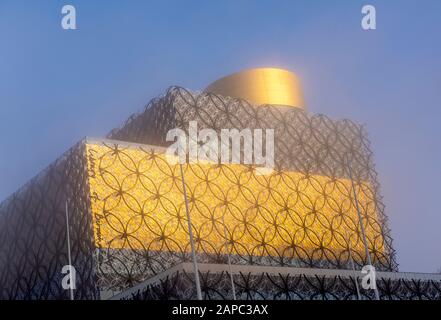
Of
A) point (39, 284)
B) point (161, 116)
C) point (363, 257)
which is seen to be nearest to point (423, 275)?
point (363, 257)

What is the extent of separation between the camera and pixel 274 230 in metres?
67.2

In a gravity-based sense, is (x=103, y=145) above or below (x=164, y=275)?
above

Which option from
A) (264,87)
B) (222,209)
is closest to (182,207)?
(222,209)

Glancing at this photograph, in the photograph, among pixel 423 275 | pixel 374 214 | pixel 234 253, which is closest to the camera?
pixel 423 275

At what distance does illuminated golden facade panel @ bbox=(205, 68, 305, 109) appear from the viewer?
8712cm

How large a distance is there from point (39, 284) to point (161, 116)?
2291 cm

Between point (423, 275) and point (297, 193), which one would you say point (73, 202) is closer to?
point (297, 193)

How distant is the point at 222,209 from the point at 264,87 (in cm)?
2892

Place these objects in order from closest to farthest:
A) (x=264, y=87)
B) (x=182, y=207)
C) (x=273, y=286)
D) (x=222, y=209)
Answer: (x=273, y=286)
(x=182, y=207)
(x=222, y=209)
(x=264, y=87)

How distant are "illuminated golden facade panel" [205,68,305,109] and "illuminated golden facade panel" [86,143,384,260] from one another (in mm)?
16556

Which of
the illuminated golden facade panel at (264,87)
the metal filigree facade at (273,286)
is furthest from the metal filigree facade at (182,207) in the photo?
the metal filigree facade at (273,286)

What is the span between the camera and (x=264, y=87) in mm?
87750

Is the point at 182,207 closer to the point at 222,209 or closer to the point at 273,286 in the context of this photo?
the point at 222,209

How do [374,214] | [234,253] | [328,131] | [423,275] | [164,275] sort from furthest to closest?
[328,131] → [374,214] → [234,253] → [423,275] → [164,275]
